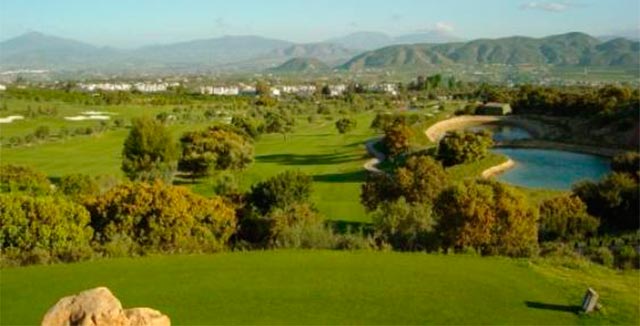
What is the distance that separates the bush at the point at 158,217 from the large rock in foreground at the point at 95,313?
13.3 metres

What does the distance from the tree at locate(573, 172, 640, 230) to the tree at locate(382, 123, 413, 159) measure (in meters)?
22.3

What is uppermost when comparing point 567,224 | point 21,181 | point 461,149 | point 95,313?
point 95,313

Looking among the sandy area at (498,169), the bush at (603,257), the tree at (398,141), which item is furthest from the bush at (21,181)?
the tree at (398,141)

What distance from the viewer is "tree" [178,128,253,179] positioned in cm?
4044

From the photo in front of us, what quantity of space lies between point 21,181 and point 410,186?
51.7 ft

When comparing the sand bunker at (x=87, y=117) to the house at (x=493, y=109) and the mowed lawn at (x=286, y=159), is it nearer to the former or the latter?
the mowed lawn at (x=286, y=159)

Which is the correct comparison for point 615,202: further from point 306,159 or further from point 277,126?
point 277,126

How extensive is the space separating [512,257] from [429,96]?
105m

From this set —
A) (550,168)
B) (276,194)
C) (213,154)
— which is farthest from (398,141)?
(276,194)

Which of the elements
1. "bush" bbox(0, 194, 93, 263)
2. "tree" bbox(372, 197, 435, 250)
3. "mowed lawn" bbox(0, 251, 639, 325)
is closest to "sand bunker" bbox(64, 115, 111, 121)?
"bush" bbox(0, 194, 93, 263)

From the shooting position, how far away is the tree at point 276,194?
1050 inches

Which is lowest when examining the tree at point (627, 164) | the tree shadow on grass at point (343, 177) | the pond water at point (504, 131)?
the pond water at point (504, 131)

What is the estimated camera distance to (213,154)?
40.7 m

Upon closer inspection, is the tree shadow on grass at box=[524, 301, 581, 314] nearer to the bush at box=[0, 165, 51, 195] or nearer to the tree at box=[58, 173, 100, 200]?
the bush at box=[0, 165, 51, 195]
